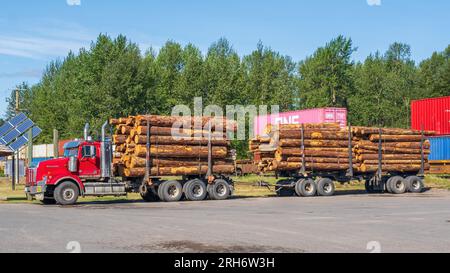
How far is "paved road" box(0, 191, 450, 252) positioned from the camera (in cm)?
1163

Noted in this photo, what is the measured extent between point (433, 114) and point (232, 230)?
36.2 meters

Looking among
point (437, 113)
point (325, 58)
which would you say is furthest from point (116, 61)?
point (437, 113)

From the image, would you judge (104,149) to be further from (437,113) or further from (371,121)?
(371,121)

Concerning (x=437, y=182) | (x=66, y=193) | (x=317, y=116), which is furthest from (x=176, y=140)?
(x=317, y=116)

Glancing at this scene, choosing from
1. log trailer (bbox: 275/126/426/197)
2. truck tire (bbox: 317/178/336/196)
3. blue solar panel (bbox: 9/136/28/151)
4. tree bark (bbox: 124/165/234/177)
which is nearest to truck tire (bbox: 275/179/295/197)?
log trailer (bbox: 275/126/426/197)

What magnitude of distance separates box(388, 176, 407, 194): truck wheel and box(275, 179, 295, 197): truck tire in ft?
18.1

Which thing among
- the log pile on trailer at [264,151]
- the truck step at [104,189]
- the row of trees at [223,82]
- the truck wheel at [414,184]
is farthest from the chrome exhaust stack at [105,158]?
the row of trees at [223,82]

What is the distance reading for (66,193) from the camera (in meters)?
25.2

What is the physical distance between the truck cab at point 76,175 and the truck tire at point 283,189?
26.8 feet

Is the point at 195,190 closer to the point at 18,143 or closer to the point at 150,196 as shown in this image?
the point at 150,196

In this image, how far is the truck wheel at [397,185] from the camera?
105 feet

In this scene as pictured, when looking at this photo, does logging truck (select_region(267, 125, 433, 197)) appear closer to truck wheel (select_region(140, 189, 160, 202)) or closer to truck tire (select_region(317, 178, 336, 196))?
truck tire (select_region(317, 178, 336, 196))

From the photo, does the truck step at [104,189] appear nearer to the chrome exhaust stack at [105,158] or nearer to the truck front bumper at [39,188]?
the chrome exhaust stack at [105,158]
